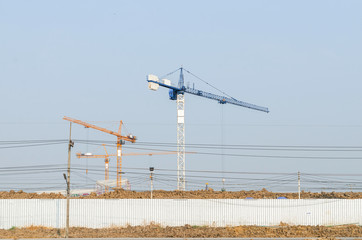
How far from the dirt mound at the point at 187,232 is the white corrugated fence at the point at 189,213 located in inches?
57.9

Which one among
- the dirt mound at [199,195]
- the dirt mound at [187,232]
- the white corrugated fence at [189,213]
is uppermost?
the dirt mound at [199,195]

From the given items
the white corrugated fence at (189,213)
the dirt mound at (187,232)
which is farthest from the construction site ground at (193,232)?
the white corrugated fence at (189,213)

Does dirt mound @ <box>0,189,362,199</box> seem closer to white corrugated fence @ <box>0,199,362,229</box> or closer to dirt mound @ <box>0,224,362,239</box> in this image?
white corrugated fence @ <box>0,199,362,229</box>

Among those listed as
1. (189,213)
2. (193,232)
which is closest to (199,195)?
(189,213)

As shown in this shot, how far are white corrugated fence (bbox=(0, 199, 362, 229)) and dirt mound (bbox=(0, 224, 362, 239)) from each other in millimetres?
1471

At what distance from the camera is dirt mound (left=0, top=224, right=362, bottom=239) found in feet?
149

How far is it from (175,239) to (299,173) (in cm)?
1951

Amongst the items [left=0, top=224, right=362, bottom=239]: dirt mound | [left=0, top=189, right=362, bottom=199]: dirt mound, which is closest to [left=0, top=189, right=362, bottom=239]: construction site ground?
[left=0, top=224, right=362, bottom=239]: dirt mound

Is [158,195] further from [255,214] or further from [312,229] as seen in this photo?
[312,229]

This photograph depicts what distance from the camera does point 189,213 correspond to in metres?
54.5

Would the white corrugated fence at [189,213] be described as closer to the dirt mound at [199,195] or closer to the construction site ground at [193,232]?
the construction site ground at [193,232]

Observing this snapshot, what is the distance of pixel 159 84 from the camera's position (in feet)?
350

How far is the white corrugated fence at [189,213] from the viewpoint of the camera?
5441 cm

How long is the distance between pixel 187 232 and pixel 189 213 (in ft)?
21.9
